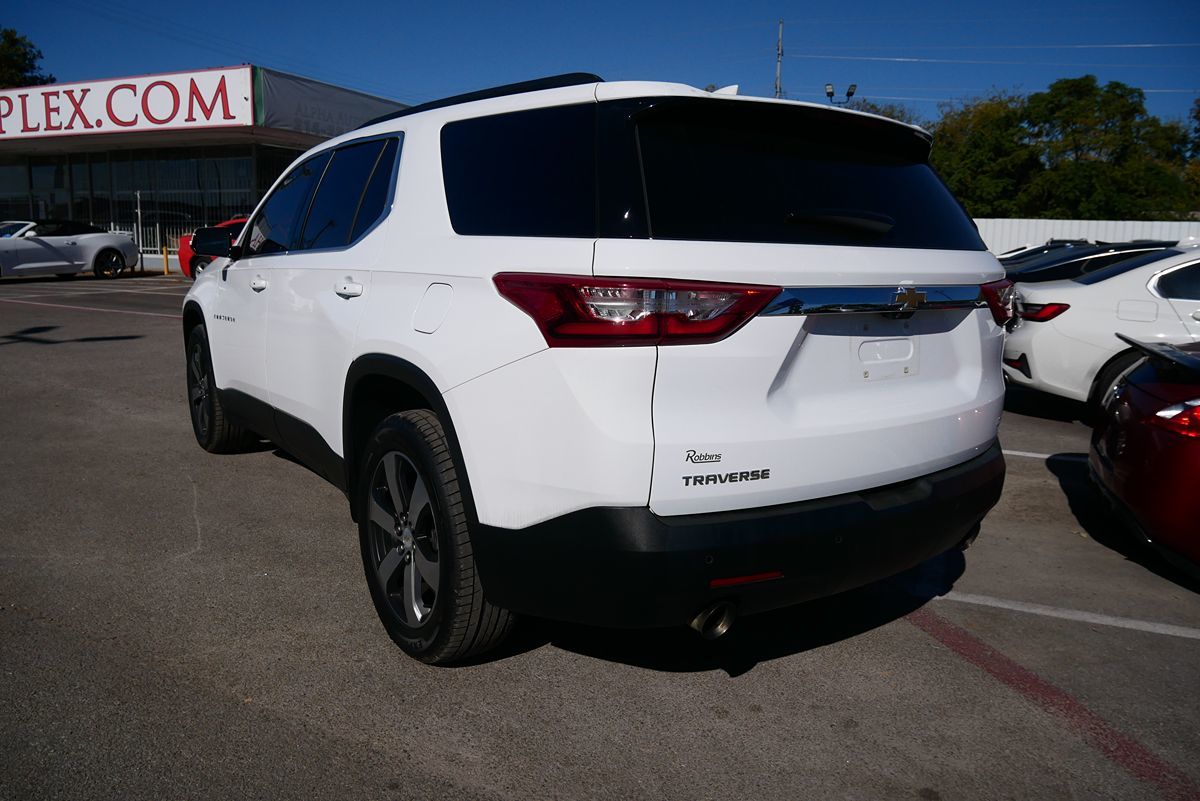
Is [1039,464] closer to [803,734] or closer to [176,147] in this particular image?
[803,734]

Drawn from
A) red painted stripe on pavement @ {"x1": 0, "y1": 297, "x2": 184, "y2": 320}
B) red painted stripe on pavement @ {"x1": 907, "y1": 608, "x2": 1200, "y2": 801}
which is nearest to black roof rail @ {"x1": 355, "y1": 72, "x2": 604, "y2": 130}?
red painted stripe on pavement @ {"x1": 907, "y1": 608, "x2": 1200, "y2": 801}

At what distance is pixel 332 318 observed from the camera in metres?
3.69

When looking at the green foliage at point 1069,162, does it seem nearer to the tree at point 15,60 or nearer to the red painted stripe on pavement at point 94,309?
the red painted stripe on pavement at point 94,309

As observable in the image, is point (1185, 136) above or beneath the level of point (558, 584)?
above

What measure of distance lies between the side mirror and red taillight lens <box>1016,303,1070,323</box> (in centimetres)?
604

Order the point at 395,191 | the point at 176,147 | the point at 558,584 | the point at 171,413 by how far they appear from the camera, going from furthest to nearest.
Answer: the point at 176,147 → the point at 171,413 → the point at 395,191 → the point at 558,584

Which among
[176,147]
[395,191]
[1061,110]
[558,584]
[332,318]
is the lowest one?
[558,584]

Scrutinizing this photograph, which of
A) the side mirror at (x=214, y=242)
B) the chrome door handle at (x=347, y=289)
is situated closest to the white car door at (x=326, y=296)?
the chrome door handle at (x=347, y=289)

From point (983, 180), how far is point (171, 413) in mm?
37322

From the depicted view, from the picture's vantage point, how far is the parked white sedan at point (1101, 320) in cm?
704

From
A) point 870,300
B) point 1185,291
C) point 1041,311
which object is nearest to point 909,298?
point 870,300

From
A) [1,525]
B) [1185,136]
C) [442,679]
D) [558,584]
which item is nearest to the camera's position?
[558,584]

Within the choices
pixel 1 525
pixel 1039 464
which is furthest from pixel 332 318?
pixel 1039 464

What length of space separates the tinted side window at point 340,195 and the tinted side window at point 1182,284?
20.5 ft
